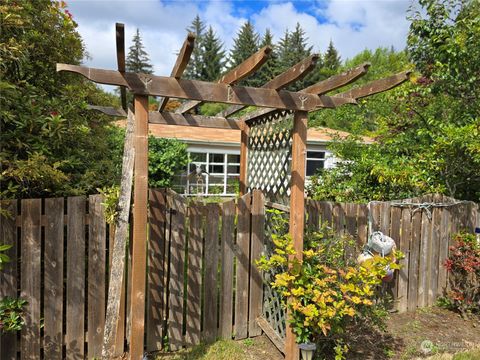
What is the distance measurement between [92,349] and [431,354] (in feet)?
10.1

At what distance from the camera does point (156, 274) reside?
298cm

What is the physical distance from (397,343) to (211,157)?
38.4 ft

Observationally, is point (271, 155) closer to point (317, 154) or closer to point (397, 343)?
point (397, 343)

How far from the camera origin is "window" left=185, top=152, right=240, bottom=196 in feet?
45.0

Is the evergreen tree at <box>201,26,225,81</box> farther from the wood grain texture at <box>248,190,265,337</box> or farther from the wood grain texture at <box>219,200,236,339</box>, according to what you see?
the wood grain texture at <box>219,200,236,339</box>

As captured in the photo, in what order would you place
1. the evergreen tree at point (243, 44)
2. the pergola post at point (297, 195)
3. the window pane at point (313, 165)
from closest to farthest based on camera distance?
the pergola post at point (297, 195) → the window pane at point (313, 165) → the evergreen tree at point (243, 44)

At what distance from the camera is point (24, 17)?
278cm

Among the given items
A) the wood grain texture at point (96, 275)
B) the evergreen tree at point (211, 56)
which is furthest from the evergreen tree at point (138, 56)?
the wood grain texture at point (96, 275)

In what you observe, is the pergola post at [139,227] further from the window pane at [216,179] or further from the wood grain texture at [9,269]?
the window pane at [216,179]

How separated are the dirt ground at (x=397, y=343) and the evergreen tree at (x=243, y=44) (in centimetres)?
3673

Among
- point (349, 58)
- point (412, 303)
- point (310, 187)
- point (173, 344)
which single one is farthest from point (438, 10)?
A: point (349, 58)

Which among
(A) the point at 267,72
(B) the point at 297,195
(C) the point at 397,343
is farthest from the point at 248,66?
(A) the point at 267,72

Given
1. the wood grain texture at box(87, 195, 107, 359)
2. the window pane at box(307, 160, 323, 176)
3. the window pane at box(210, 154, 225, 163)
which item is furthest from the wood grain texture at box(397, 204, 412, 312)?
the window pane at box(307, 160, 323, 176)

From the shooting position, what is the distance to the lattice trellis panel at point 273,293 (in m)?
3.10
